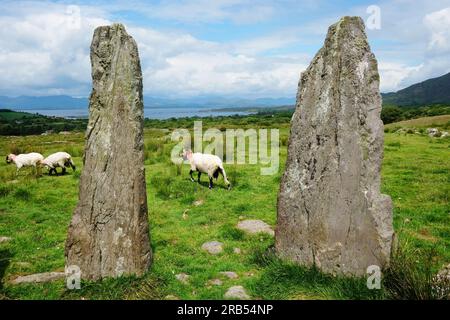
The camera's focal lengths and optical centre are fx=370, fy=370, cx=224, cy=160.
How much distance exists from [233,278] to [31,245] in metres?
5.58

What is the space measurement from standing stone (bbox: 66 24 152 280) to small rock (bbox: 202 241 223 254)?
8.10 ft

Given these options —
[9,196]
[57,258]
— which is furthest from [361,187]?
[9,196]

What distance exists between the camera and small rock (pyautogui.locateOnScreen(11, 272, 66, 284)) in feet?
25.1

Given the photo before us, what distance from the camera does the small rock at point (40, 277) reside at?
7.64m

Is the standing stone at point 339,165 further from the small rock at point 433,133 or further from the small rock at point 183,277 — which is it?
the small rock at point 433,133

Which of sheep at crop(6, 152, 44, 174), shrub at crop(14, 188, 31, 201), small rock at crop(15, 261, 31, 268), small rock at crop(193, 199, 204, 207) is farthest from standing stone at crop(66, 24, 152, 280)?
sheep at crop(6, 152, 44, 174)

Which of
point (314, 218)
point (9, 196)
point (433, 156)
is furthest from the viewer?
point (433, 156)

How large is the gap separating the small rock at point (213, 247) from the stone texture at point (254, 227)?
123cm

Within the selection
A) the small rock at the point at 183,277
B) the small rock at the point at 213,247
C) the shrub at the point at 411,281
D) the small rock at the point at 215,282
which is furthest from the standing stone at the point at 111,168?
the shrub at the point at 411,281

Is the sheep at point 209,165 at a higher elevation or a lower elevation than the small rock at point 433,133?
lower

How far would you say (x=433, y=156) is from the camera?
71.8 feet

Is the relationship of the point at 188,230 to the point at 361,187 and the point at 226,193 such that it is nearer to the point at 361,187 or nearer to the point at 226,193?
the point at 226,193

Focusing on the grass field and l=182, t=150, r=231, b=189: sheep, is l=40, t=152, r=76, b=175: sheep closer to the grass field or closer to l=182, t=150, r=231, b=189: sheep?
the grass field

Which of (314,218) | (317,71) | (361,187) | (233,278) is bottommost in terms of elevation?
(233,278)
